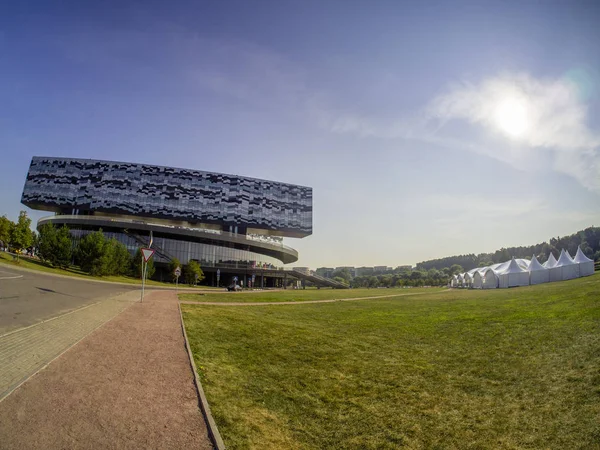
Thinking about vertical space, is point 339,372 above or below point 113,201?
below

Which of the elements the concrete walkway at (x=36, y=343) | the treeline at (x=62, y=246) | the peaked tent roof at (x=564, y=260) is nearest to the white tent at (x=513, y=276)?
the peaked tent roof at (x=564, y=260)

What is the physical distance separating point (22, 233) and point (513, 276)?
243ft

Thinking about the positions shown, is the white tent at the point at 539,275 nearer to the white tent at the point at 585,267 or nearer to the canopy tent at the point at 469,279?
the white tent at the point at 585,267

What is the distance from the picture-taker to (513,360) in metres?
7.58

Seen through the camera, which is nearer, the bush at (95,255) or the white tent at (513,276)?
the white tent at (513,276)

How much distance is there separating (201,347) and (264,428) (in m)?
5.09

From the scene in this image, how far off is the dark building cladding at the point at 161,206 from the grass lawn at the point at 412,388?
70.9m

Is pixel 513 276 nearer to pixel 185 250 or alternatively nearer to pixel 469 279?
pixel 469 279

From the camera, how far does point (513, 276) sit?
44.9 metres

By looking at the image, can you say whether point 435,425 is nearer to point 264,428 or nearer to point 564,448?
point 564,448

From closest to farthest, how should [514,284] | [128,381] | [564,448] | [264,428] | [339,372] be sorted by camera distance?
[564,448] < [264,428] < [128,381] < [339,372] < [514,284]

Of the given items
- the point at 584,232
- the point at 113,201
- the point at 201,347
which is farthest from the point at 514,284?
the point at 584,232

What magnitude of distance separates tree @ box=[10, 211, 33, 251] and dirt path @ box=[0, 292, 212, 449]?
56.9 metres

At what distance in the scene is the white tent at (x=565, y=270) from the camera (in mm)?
42072
